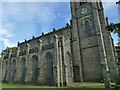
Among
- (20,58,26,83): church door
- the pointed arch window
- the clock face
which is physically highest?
the clock face

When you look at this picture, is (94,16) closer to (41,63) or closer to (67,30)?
(67,30)

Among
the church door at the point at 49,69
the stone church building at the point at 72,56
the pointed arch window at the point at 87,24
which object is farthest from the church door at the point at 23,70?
the pointed arch window at the point at 87,24

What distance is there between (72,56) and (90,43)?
5498 millimetres

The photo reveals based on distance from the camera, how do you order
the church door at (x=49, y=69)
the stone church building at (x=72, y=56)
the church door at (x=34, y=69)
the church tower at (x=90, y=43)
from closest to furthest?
1. the stone church building at (x=72, y=56)
2. the church door at (x=49, y=69)
3. the church door at (x=34, y=69)
4. the church tower at (x=90, y=43)

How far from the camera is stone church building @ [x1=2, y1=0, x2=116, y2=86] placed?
2464 centimetres

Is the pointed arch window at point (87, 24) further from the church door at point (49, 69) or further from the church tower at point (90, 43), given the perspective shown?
the church door at point (49, 69)

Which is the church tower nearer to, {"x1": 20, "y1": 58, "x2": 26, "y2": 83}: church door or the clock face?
the clock face

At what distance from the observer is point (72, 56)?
104 feet

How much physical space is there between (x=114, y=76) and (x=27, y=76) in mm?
25184

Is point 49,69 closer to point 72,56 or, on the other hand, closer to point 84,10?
point 72,56

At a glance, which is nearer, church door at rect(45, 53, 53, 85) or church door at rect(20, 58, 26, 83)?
church door at rect(45, 53, 53, 85)

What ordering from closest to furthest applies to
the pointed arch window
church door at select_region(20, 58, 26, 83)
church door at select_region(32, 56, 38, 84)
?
church door at select_region(32, 56, 38, 84) → church door at select_region(20, 58, 26, 83) → the pointed arch window

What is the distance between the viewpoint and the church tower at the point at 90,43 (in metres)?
28.5

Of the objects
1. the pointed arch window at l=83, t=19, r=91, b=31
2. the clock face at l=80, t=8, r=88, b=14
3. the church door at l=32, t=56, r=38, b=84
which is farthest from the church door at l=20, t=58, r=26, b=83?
the clock face at l=80, t=8, r=88, b=14
